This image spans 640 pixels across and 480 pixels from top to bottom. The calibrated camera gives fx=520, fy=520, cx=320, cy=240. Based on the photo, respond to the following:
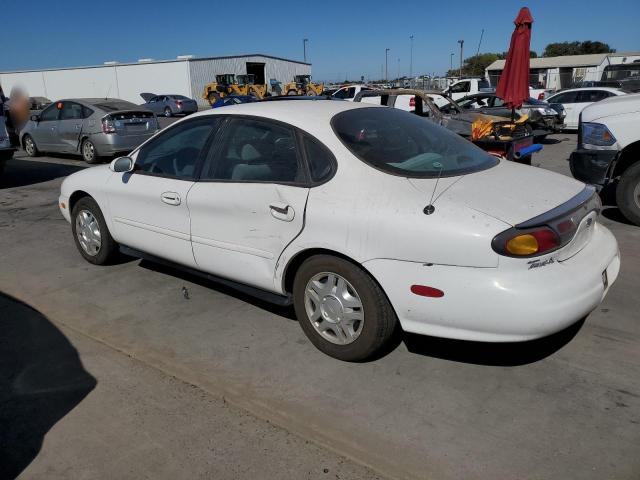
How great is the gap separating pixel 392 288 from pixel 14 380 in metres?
2.33

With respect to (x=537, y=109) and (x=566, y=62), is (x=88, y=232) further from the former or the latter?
(x=566, y=62)

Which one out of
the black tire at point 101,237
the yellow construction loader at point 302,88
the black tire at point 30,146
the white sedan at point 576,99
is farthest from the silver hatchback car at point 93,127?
the yellow construction loader at point 302,88

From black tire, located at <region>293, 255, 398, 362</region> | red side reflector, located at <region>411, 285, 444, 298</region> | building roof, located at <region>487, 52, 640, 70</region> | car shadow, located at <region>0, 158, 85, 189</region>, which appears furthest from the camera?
building roof, located at <region>487, 52, 640, 70</region>

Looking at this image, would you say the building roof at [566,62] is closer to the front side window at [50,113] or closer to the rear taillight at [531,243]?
the front side window at [50,113]

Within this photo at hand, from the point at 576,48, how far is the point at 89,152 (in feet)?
295

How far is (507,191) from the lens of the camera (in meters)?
2.94

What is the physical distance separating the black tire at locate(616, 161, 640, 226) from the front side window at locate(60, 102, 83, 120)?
434 inches

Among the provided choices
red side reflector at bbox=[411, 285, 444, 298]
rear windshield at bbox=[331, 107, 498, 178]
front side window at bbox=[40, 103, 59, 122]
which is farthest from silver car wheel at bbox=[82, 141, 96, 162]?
red side reflector at bbox=[411, 285, 444, 298]

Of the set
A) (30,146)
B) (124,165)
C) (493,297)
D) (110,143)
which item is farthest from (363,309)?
(30,146)

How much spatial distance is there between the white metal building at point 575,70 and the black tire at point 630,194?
86.4 feet

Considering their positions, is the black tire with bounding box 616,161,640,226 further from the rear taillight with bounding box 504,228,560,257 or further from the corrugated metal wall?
the corrugated metal wall

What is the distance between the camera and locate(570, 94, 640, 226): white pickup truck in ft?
18.4

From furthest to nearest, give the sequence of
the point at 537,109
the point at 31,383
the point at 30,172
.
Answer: the point at 537,109 < the point at 30,172 < the point at 31,383

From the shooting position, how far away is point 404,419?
2.67 m
